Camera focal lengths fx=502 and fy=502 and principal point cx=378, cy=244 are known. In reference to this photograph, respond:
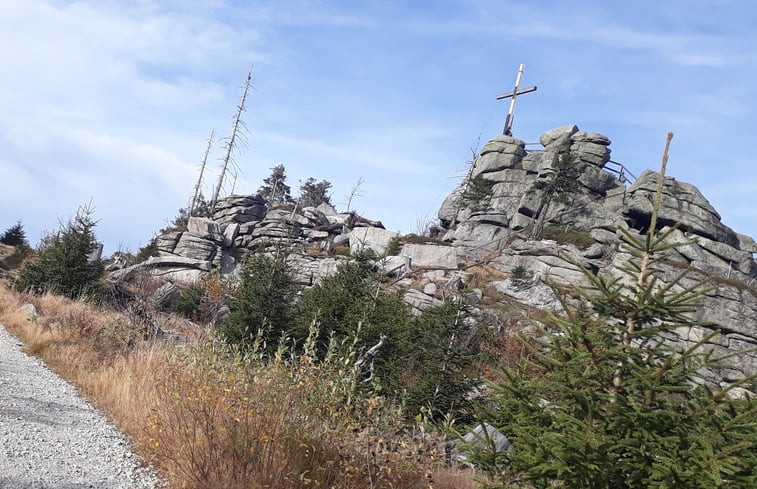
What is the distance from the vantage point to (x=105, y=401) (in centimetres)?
692

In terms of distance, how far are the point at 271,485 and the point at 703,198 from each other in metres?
45.0

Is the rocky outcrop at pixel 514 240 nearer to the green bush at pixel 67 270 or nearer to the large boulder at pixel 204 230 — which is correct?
the large boulder at pixel 204 230

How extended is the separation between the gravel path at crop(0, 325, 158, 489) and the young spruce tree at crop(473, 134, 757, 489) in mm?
3359

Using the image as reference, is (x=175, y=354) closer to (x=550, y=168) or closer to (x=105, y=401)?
(x=105, y=401)

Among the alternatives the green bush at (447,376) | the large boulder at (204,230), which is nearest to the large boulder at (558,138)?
the large boulder at (204,230)

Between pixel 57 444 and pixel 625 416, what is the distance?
525cm

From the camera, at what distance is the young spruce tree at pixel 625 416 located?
3316 mm

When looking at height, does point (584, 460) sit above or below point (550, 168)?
below

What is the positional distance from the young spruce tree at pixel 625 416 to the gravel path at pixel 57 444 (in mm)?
3359

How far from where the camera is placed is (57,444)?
505cm

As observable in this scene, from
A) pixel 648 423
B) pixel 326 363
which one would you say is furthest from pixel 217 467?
pixel 648 423

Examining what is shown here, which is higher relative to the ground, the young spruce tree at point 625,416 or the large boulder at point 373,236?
the large boulder at point 373,236

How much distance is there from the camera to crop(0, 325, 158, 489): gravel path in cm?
429

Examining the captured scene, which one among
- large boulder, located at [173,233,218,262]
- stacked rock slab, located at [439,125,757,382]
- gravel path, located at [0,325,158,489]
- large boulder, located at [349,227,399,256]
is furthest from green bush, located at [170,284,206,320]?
stacked rock slab, located at [439,125,757,382]
